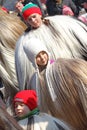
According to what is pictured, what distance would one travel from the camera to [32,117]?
2.89 m

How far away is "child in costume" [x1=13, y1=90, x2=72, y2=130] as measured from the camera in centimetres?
272

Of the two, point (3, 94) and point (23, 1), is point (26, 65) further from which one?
point (23, 1)

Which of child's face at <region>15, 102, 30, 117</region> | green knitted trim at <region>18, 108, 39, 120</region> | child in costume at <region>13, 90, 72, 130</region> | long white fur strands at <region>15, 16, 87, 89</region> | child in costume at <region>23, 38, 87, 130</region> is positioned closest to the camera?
child in costume at <region>23, 38, 87, 130</region>

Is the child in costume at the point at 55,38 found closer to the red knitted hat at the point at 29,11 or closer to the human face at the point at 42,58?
the red knitted hat at the point at 29,11

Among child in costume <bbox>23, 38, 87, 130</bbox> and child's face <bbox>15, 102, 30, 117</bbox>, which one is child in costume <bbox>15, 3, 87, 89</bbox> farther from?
child in costume <bbox>23, 38, 87, 130</bbox>

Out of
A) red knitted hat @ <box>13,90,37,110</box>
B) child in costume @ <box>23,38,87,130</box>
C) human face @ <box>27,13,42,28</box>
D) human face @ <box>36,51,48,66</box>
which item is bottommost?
human face @ <box>27,13,42,28</box>

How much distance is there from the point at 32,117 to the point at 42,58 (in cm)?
55

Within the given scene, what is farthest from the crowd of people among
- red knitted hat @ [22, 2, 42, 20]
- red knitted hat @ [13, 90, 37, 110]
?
red knitted hat @ [22, 2, 42, 20]

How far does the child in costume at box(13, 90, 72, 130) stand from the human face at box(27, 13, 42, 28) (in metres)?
1.43

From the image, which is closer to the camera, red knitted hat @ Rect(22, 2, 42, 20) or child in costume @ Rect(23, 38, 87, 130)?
child in costume @ Rect(23, 38, 87, 130)

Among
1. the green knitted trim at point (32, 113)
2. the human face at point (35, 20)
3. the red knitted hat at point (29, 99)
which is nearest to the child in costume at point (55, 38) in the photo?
the human face at point (35, 20)

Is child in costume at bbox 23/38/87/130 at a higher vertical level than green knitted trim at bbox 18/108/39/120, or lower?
higher

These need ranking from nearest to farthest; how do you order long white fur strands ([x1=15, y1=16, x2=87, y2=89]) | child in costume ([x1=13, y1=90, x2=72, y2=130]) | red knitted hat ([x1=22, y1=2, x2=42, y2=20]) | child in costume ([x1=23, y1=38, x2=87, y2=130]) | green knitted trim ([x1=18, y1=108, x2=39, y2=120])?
child in costume ([x1=23, y1=38, x2=87, y2=130]) → child in costume ([x1=13, y1=90, x2=72, y2=130]) → green knitted trim ([x1=18, y1=108, x2=39, y2=120]) → long white fur strands ([x1=15, y1=16, x2=87, y2=89]) → red knitted hat ([x1=22, y1=2, x2=42, y2=20])

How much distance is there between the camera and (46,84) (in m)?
2.82
